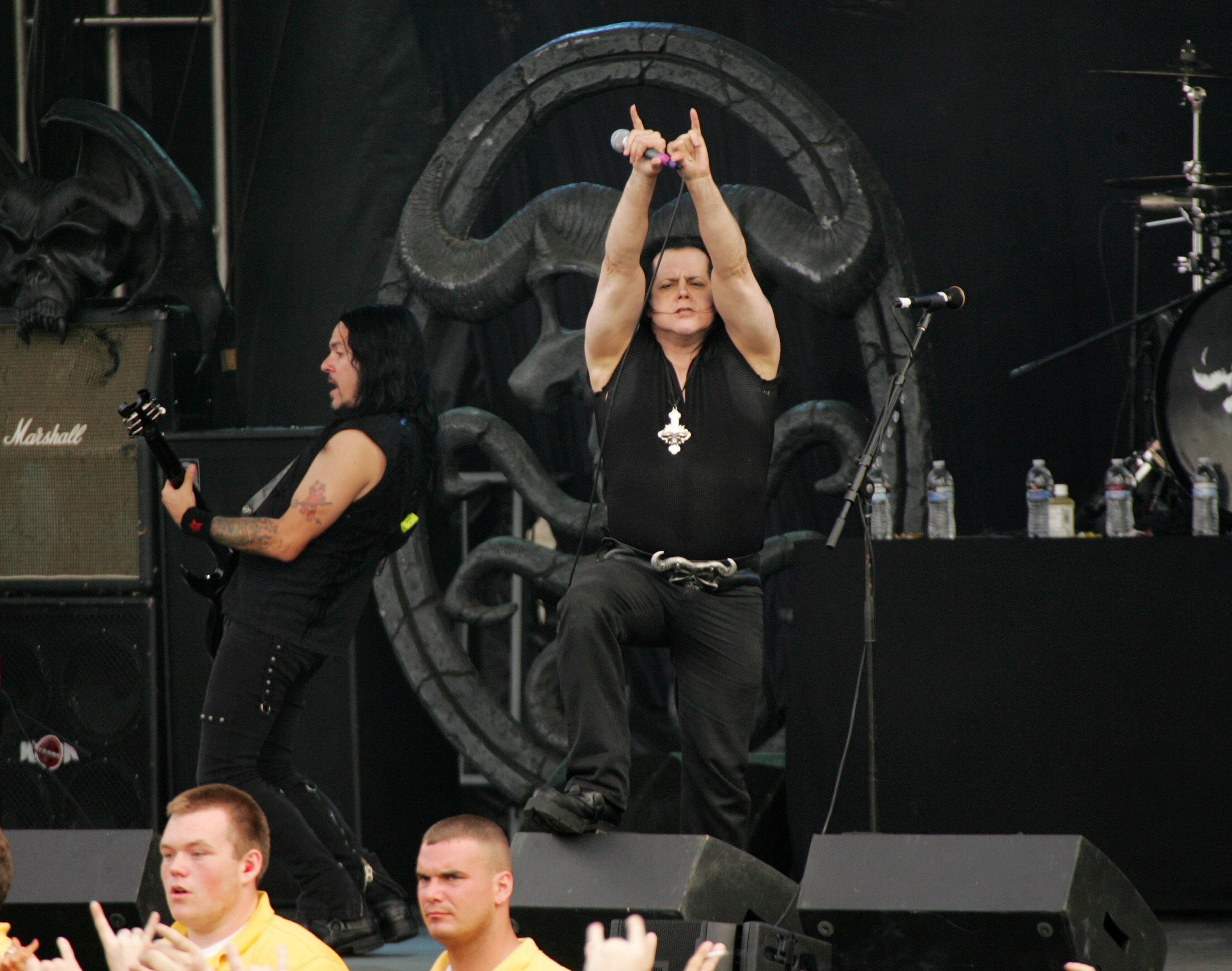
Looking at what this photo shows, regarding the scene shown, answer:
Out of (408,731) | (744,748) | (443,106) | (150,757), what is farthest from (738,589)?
(443,106)

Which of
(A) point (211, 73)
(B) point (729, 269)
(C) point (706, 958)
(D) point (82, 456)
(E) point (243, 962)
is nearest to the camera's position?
(C) point (706, 958)

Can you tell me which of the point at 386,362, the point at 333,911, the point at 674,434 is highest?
the point at 386,362

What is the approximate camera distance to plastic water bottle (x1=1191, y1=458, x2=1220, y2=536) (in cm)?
454

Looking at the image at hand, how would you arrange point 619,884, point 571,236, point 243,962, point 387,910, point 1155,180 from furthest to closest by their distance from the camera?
point 571,236 < point 1155,180 < point 387,910 < point 619,884 < point 243,962

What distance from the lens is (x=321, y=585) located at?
4539mm

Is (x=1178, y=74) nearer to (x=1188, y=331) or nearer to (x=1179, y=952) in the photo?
(x=1188, y=331)

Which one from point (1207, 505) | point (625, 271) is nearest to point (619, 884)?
point (625, 271)

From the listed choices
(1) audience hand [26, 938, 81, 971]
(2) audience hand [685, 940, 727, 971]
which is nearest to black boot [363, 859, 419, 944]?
(1) audience hand [26, 938, 81, 971]

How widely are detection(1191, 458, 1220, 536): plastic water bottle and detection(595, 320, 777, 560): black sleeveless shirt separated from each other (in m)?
1.46

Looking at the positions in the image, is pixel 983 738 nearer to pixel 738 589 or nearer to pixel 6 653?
pixel 738 589

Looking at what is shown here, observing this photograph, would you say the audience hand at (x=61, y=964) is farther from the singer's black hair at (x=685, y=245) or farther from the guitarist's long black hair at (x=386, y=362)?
the guitarist's long black hair at (x=386, y=362)

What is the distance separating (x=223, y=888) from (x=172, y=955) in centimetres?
63

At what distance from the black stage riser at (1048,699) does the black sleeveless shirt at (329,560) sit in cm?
130

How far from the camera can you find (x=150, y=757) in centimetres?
531
